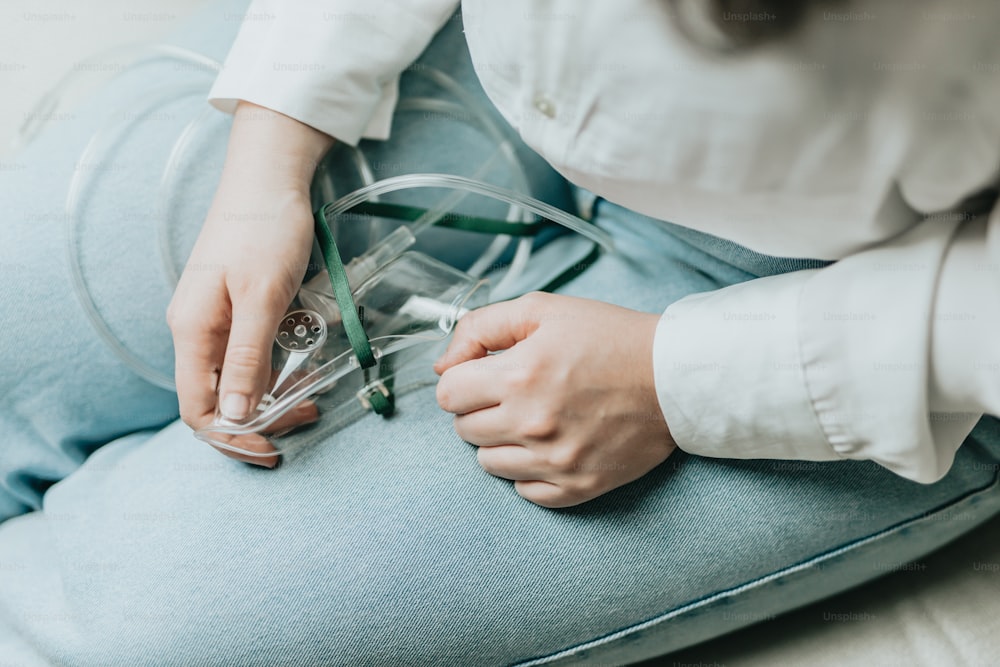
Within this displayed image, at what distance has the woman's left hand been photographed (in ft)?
1.72

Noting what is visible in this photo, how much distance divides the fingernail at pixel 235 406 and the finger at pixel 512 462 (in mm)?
184

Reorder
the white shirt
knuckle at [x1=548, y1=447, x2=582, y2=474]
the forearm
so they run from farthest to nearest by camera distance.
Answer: the forearm → knuckle at [x1=548, y1=447, x2=582, y2=474] → the white shirt

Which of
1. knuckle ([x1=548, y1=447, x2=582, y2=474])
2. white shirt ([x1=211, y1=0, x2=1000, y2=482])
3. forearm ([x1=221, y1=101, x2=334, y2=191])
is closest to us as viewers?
white shirt ([x1=211, y1=0, x2=1000, y2=482])

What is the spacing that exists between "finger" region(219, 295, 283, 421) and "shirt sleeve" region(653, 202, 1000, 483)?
0.30 meters

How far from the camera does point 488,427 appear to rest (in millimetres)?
543

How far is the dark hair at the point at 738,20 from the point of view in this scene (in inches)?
15.7

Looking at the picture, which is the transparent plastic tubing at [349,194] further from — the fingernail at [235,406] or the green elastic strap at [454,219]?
the fingernail at [235,406]

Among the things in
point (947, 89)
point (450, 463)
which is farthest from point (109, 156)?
point (947, 89)

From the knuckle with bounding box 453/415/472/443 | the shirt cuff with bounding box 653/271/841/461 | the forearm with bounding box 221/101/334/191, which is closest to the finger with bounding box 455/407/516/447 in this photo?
the knuckle with bounding box 453/415/472/443

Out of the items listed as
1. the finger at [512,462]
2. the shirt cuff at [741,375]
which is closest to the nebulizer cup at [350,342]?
the finger at [512,462]

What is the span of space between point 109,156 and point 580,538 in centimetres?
54

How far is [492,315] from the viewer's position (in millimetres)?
567

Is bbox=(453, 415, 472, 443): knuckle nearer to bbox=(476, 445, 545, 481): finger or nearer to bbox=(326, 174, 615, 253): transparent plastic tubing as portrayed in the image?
bbox=(476, 445, 545, 481): finger

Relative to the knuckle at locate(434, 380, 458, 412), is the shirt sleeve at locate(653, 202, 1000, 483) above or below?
above
